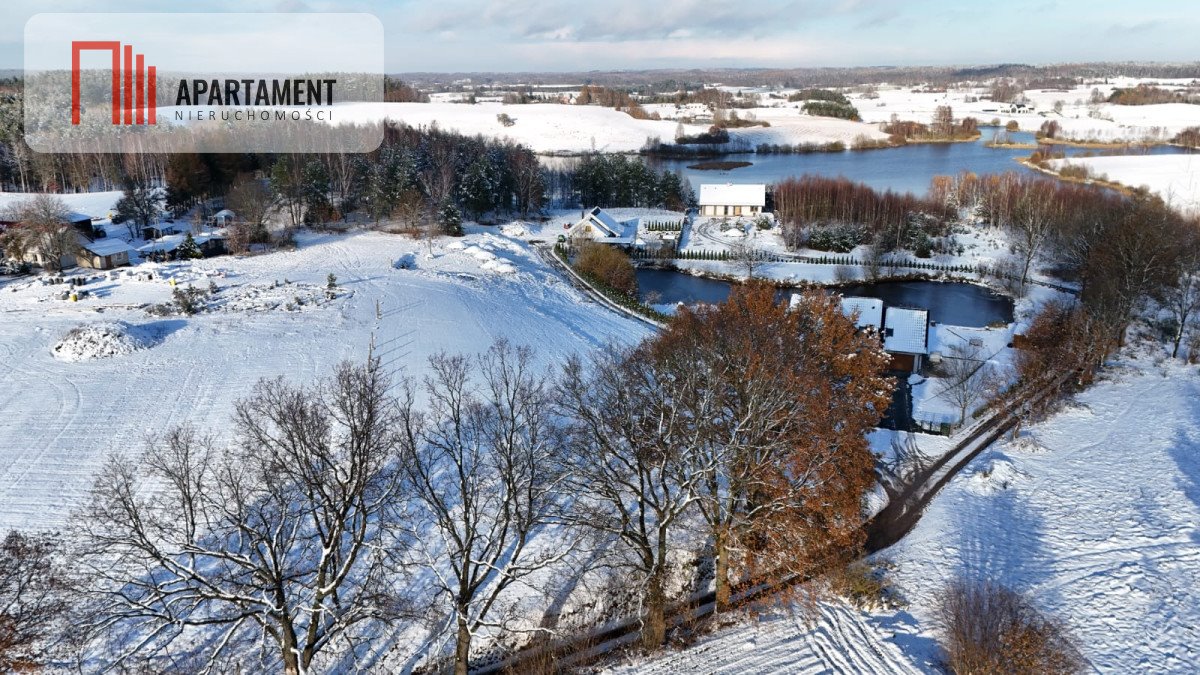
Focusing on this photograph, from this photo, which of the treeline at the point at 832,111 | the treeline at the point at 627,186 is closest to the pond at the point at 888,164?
the treeline at the point at 627,186

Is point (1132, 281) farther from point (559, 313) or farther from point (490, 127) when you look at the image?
point (490, 127)

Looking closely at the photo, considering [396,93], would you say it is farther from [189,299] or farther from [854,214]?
[189,299]

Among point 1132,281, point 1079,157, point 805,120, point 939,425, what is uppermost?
point 805,120

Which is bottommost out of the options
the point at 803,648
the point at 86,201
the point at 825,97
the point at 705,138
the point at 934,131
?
the point at 803,648

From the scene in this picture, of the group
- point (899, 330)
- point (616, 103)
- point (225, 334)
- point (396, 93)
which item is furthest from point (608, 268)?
point (616, 103)

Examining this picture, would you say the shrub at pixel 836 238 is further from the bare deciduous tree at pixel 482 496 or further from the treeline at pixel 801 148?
the treeline at pixel 801 148

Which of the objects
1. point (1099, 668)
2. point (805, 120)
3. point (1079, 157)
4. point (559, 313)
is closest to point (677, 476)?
point (1099, 668)
